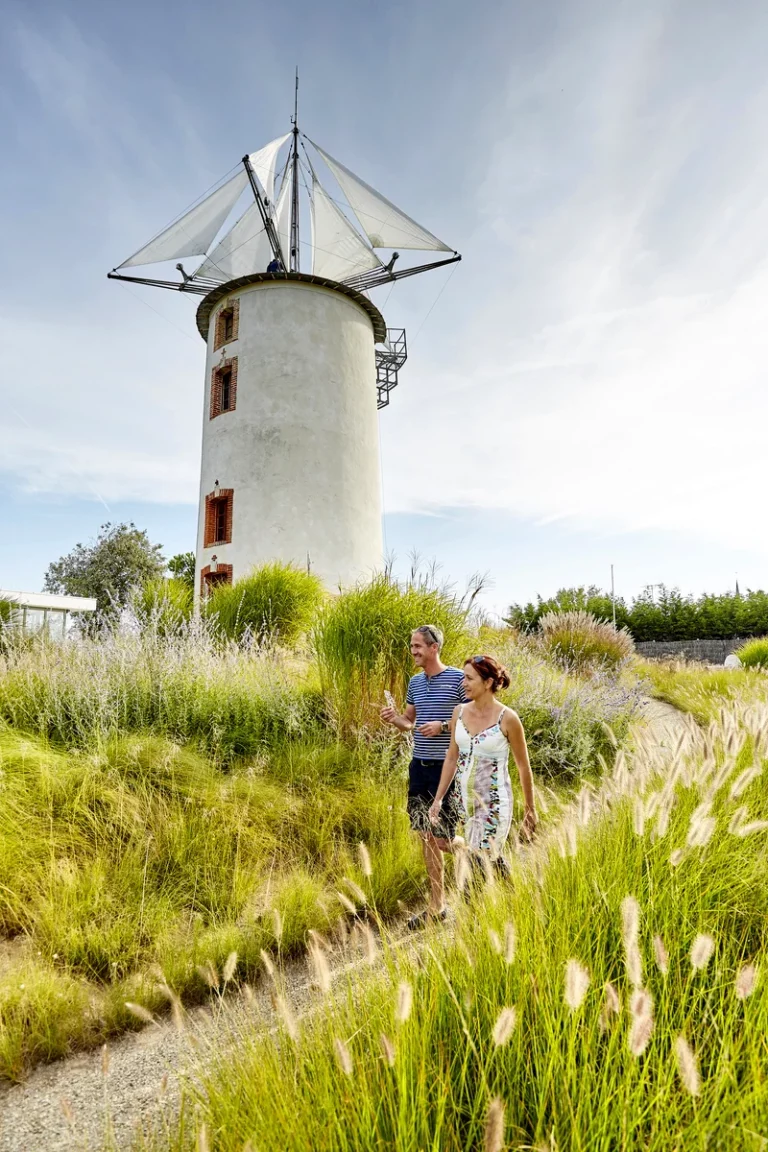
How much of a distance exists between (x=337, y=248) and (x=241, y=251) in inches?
129

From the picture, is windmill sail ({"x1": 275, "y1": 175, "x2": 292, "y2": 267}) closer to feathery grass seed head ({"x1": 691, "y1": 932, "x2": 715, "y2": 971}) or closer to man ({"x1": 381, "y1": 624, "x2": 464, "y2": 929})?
man ({"x1": 381, "y1": 624, "x2": 464, "y2": 929})

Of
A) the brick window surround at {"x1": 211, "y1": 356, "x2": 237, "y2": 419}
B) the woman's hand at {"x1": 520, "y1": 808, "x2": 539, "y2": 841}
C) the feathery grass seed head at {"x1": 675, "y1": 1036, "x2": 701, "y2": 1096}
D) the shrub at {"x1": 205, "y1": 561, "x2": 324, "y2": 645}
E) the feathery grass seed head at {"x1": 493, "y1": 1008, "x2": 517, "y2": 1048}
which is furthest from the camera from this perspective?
the brick window surround at {"x1": 211, "y1": 356, "x2": 237, "y2": 419}

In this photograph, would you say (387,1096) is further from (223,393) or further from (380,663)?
(223,393)

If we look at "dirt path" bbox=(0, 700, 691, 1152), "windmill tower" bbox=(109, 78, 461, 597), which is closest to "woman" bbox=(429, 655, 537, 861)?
"dirt path" bbox=(0, 700, 691, 1152)

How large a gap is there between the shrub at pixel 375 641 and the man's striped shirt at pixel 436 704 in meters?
2.10

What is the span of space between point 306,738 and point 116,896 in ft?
8.40

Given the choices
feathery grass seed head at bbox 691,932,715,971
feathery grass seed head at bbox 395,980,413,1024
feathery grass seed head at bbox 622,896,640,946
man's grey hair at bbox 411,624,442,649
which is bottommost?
feathery grass seed head at bbox 395,980,413,1024

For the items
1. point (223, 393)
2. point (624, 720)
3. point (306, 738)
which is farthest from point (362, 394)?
point (306, 738)

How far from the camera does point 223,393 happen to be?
768 inches

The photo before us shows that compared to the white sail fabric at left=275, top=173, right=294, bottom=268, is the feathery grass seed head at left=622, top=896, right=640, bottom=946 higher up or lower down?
lower down

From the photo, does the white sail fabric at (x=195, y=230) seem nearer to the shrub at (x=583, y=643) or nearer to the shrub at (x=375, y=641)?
the shrub at (x=583, y=643)

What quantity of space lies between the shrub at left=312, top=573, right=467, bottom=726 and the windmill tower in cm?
966

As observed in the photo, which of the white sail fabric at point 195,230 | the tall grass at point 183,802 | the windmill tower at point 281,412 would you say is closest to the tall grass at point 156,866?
the tall grass at point 183,802

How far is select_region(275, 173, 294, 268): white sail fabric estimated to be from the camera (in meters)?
23.1
